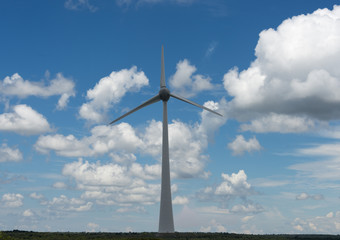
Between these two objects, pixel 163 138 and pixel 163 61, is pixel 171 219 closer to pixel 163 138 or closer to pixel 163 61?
pixel 163 138

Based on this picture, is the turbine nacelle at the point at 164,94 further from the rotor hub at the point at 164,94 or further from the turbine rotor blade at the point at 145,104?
the turbine rotor blade at the point at 145,104

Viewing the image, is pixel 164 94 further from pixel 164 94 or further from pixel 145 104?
pixel 145 104

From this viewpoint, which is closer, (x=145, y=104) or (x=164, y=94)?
(x=164, y=94)

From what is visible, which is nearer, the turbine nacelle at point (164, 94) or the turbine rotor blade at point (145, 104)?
the turbine nacelle at point (164, 94)

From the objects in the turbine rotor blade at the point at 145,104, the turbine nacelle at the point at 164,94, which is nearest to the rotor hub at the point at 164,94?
the turbine nacelle at the point at 164,94

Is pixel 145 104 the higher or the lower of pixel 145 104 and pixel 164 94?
the lower

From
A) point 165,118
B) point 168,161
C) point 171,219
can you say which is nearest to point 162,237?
point 171,219

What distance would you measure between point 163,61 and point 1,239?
85.8 metres

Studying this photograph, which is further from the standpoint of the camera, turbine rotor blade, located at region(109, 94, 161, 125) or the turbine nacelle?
turbine rotor blade, located at region(109, 94, 161, 125)

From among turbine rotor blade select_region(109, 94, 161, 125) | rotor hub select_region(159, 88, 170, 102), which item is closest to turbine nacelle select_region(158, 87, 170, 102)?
rotor hub select_region(159, 88, 170, 102)

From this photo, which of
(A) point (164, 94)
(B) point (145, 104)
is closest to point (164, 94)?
(A) point (164, 94)

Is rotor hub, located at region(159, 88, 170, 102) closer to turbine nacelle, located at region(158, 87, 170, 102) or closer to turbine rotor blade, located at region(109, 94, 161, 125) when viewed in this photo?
turbine nacelle, located at region(158, 87, 170, 102)

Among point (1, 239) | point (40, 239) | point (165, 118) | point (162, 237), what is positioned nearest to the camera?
point (1, 239)

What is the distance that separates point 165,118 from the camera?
478 feet
